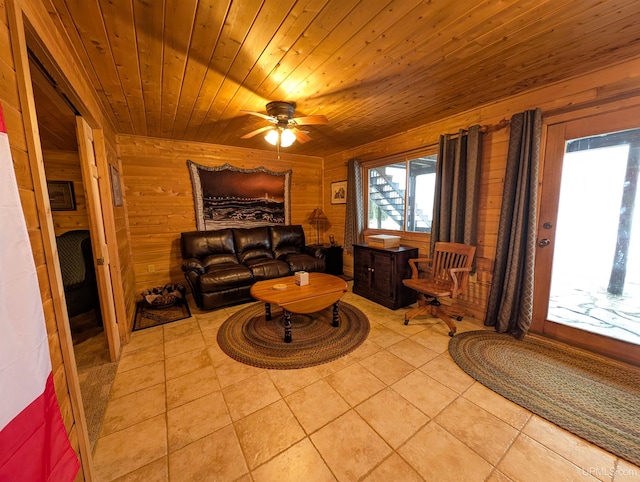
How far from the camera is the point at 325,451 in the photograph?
1.34 m

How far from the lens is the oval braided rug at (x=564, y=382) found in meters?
1.44

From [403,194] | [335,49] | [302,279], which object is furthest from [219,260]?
[335,49]

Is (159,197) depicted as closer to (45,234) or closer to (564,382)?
(45,234)

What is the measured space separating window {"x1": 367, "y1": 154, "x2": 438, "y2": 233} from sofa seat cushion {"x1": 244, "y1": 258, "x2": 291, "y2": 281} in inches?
63.7

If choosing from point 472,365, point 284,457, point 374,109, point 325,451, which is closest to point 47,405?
point 284,457

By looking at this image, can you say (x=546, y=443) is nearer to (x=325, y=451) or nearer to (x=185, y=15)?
(x=325, y=451)

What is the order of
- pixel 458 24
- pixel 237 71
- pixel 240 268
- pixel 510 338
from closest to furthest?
pixel 458 24
pixel 237 71
pixel 510 338
pixel 240 268

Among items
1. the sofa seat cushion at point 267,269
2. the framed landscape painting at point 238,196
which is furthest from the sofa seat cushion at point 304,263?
the framed landscape painting at point 238,196

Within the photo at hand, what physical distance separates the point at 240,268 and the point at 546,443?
312 cm

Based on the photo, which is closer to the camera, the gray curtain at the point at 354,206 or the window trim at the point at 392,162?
the window trim at the point at 392,162

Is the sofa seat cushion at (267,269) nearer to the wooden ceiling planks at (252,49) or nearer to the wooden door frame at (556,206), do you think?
the wooden ceiling planks at (252,49)

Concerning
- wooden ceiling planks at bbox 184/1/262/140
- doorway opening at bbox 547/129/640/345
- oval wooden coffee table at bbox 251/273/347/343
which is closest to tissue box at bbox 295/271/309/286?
oval wooden coffee table at bbox 251/273/347/343

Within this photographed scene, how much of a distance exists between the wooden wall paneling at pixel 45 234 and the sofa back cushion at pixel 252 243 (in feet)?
9.21

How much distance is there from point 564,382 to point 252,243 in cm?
379
